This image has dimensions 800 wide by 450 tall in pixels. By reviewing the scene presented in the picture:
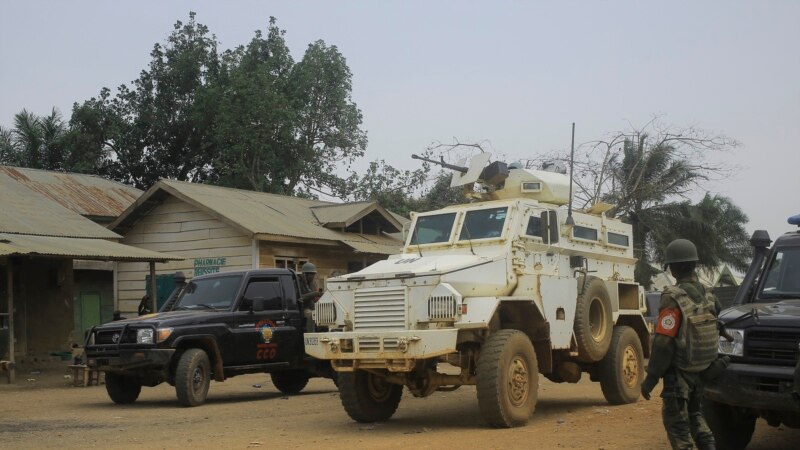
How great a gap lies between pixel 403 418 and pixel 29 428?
4400mm

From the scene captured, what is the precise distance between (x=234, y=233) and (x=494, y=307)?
44.1 feet

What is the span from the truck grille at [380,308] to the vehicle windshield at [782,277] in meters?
3.58

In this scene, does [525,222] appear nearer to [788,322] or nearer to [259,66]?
[788,322]

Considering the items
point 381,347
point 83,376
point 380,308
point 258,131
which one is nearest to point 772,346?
point 381,347

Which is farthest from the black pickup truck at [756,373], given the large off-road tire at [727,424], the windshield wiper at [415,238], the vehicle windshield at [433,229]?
the windshield wiper at [415,238]

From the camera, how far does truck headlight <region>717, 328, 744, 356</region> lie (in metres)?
7.28

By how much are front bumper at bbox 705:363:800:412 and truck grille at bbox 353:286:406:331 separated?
3551 millimetres

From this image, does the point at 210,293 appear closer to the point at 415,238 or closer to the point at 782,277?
the point at 415,238

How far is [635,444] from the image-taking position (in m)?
8.48

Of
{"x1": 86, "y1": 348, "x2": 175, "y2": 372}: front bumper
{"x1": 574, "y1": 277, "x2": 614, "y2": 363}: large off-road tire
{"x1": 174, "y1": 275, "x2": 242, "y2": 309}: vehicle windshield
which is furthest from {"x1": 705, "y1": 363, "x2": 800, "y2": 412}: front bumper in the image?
{"x1": 174, "y1": 275, "x2": 242, "y2": 309}: vehicle windshield

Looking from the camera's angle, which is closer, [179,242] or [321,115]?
[179,242]

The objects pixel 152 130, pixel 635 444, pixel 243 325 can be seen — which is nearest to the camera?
pixel 635 444

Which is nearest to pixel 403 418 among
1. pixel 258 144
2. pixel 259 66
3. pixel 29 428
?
pixel 29 428

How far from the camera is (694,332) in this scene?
6.55 meters
